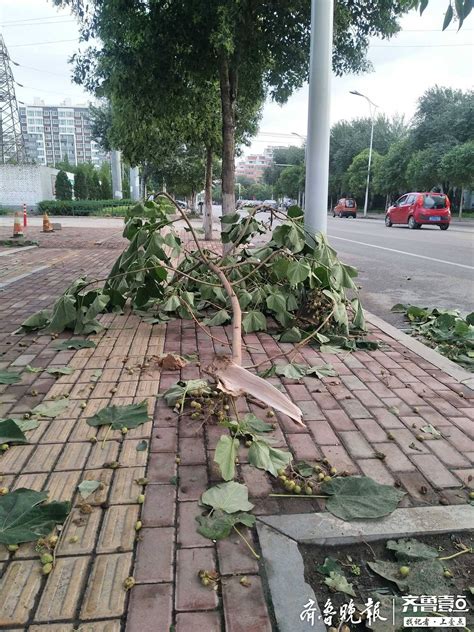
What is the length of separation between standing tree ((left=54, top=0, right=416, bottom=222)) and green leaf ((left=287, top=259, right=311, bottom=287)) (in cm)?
397

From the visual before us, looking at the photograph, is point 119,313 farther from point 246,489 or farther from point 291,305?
point 246,489

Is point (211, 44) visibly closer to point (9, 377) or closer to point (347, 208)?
point (9, 377)

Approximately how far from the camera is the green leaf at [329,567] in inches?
75.4

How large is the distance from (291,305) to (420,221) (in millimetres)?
20439

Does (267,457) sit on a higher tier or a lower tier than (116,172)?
lower

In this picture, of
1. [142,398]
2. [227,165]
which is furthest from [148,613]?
[227,165]

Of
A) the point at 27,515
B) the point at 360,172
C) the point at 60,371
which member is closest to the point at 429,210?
the point at 60,371

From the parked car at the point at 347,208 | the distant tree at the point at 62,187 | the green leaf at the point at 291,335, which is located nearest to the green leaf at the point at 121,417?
the green leaf at the point at 291,335

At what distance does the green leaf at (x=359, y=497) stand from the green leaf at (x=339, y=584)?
0.34 meters

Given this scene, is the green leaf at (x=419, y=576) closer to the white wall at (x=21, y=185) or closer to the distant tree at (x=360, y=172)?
the white wall at (x=21, y=185)

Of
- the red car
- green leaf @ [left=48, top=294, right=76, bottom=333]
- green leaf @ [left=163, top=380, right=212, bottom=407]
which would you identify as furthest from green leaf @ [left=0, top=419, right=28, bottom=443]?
the red car

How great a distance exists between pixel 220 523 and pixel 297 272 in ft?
8.66

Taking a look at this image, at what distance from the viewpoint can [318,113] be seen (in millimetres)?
5598

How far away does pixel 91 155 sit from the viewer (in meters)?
115
